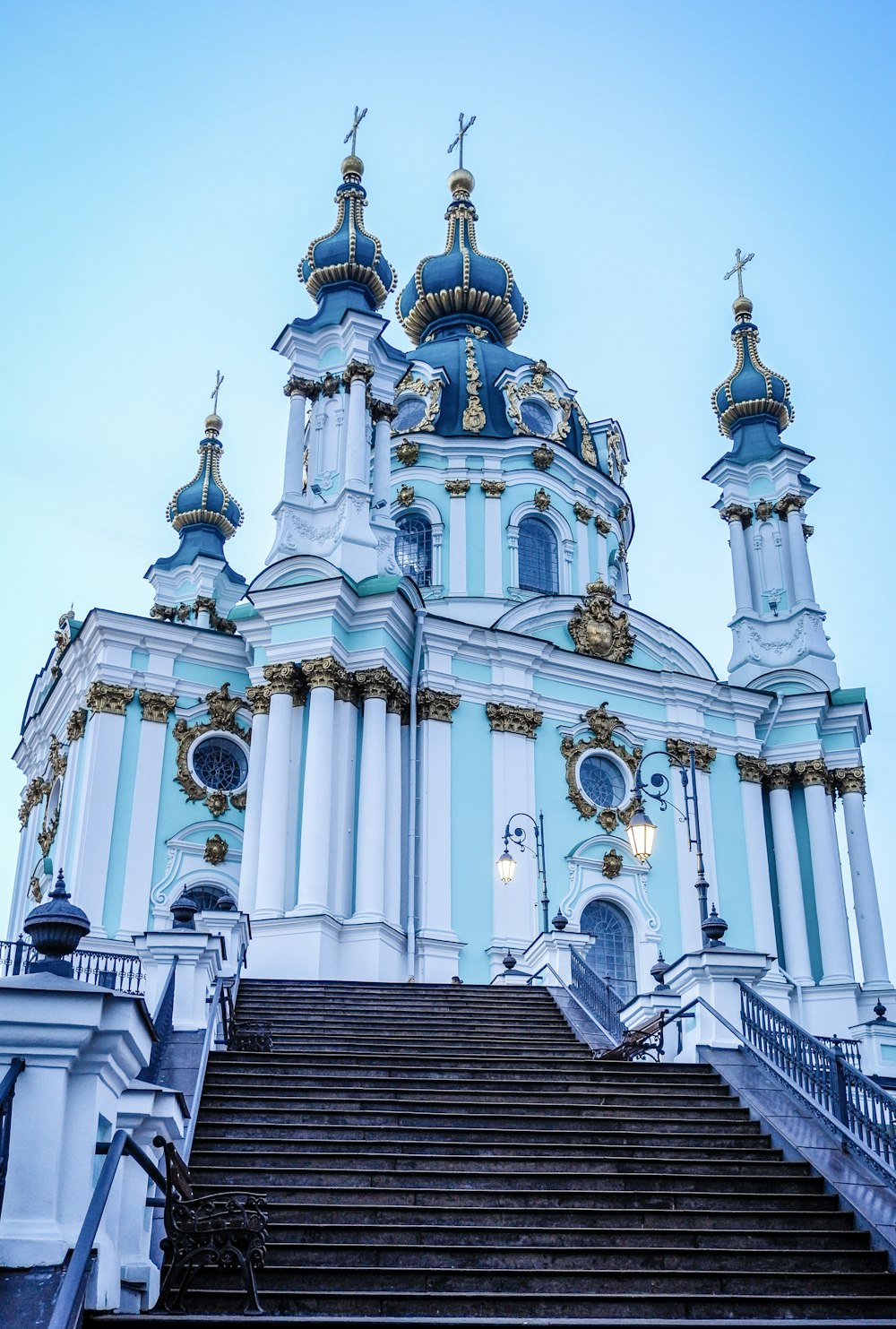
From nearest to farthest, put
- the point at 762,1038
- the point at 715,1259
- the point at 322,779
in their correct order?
the point at 715,1259 < the point at 762,1038 < the point at 322,779

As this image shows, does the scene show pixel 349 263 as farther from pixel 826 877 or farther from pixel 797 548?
pixel 826 877

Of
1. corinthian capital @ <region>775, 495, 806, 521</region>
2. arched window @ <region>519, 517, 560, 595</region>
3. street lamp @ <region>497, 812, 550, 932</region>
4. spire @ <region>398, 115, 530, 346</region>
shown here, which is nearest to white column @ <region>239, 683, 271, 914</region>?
street lamp @ <region>497, 812, 550, 932</region>

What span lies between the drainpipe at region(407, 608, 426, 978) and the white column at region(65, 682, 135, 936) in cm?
503

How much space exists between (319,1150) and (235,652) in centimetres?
1727

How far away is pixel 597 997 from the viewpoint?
16.1m

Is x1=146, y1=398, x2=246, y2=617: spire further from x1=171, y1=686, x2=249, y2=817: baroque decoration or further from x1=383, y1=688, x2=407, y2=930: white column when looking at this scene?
x1=383, y1=688, x2=407, y2=930: white column

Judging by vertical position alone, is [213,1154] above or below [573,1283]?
above

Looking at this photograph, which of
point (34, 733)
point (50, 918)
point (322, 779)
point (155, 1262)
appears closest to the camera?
point (50, 918)

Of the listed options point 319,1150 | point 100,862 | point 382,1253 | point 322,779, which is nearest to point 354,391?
Answer: point 322,779

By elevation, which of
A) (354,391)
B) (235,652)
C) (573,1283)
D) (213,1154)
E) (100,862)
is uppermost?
(354,391)

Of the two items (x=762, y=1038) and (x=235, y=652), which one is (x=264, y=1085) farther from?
(x=235, y=652)

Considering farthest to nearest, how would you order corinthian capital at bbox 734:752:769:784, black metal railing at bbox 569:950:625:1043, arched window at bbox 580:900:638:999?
1. corinthian capital at bbox 734:752:769:784
2. arched window at bbox 580:900:638:999
3. black metal railing at bbox 569:950:625:1043

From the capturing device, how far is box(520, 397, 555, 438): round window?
33000 millimetres

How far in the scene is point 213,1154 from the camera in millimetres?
9812
